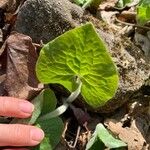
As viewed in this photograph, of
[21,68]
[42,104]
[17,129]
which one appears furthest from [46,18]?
[17,129]

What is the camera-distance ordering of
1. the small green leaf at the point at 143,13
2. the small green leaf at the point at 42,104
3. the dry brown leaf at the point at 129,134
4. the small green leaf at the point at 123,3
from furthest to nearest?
the small green leaf at the point at 123,3 → the small green leaf at the point at 143,13 → the dry brown leaf at the point at 129,134 → the small green leaf at the point at 42,104

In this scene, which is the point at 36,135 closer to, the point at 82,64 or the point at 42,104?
the point at 42,104

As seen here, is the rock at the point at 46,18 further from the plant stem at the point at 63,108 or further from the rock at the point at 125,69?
the plant stem at the point at 63,108

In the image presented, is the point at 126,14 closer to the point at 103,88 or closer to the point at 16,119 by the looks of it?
the point at 103,88

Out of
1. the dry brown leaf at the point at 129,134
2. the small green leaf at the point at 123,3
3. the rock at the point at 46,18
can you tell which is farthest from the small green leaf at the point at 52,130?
the small green leaf at the point at 123,3

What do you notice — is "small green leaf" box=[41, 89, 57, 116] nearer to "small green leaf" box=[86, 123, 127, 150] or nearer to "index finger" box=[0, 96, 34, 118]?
"index finger" box=[0, 96, 34, 118]

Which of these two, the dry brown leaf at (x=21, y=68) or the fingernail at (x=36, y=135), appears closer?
the fingernail at (x=36, y=135)
